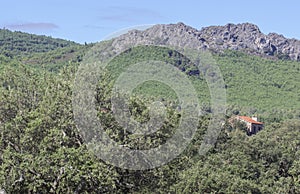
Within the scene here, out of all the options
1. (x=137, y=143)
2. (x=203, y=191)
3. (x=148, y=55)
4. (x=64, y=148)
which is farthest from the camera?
(x=148, y=55)

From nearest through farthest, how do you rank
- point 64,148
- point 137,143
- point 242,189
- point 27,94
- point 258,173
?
point 64,148
point 137,143
point 27,94
point 242,189
point 258,173

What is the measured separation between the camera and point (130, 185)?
21.3 metres

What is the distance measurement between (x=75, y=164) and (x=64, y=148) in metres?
0.62

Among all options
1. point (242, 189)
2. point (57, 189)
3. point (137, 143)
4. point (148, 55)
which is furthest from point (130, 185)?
point (148, 55)

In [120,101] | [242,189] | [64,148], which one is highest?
[120,101]

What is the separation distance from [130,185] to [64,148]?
10.3 ft

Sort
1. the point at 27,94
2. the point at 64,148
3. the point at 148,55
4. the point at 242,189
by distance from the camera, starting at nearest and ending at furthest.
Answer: the point at 64,148 → the point at 27,94 → the point at 242,189 → the point at 148,55

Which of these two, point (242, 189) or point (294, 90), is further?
point (294, 90)

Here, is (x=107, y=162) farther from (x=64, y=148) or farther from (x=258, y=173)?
(x=258, y=173)

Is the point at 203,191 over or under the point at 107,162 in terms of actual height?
under

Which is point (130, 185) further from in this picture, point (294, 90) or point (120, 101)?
point (294, 90)

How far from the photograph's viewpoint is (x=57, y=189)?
64.0ft

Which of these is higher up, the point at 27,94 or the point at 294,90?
the point at 294,90

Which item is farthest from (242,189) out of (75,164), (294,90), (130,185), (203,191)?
(294,90)
